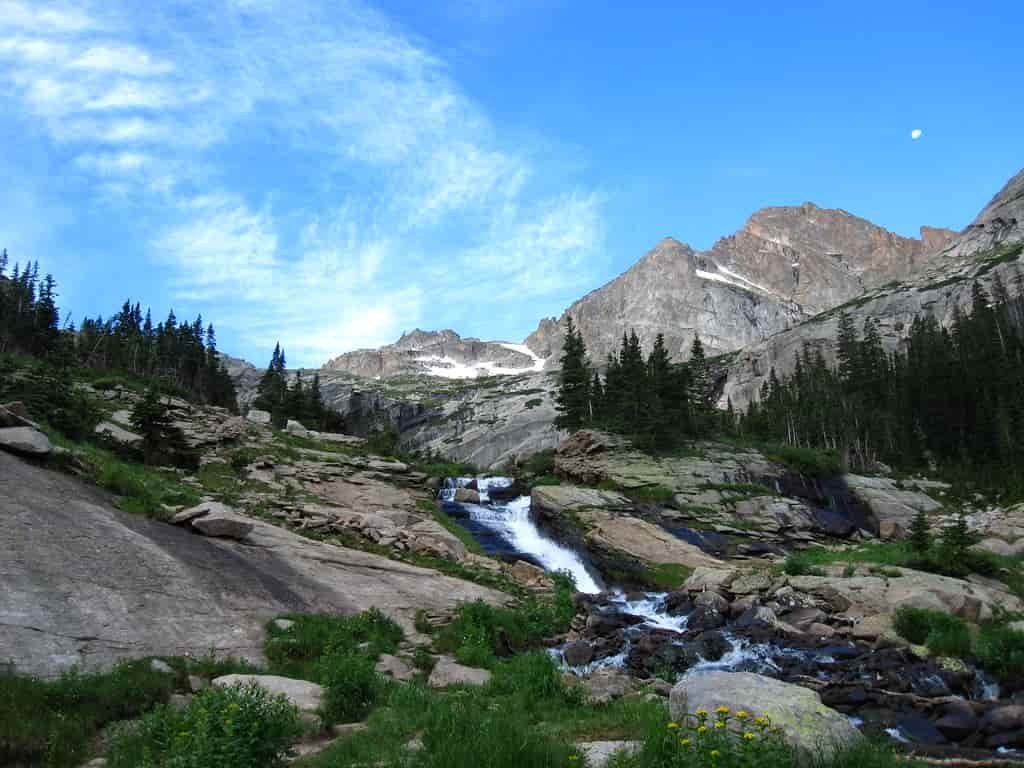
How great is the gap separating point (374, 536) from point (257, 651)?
1149 cm

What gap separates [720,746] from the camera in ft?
19.7

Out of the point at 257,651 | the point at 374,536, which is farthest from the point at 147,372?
the point at 257,651

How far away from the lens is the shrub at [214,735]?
6.89 m

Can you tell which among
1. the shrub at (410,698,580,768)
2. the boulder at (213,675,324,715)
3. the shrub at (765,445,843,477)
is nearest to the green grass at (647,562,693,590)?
the boulder at (213,675,324,715)

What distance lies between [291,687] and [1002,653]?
18229 mm

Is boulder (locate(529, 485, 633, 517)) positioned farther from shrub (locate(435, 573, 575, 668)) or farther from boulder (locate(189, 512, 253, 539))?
boulder (locate(189, 512, 253, 539))

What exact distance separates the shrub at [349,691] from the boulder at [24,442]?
40.8ft

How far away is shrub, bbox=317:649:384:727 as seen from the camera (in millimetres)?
10188

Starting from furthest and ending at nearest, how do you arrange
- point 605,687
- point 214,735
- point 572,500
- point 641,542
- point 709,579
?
point 572,500
point 641,542
point 709,579
point 605,687
point 214,735

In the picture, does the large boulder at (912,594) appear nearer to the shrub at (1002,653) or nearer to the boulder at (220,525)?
the shrub at (1002,653)

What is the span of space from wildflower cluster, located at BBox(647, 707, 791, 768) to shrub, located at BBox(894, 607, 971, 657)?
1484 cm

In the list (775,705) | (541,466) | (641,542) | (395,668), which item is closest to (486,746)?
(775,705)

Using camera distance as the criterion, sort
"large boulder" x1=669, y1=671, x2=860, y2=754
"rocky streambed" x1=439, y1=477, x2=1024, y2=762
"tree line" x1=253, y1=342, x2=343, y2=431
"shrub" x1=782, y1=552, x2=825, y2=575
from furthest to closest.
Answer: "tree line" x1=253, y1=342, x2=343, y2=431 → "shrub" x1=782, y1=552, x2=825, y2=575 → "rocky streambed" x1=439, y1=477, x2=1024, y2=762 → "large boulder" x1=669, y1=671, x2=860, y2=754

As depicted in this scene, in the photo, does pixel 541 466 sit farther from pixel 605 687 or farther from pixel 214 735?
pixel 214 735
